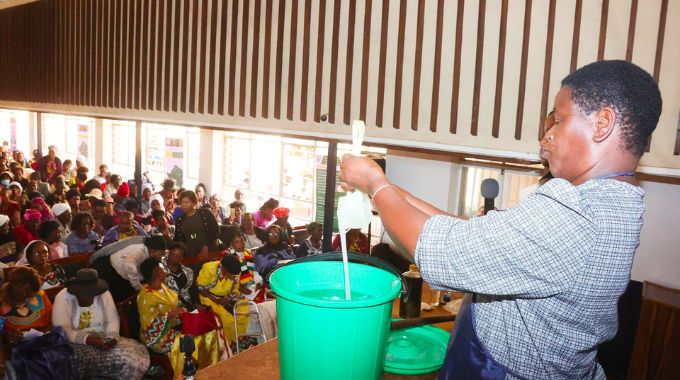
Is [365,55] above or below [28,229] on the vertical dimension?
above

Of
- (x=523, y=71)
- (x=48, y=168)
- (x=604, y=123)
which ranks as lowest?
(x=48, y=168)

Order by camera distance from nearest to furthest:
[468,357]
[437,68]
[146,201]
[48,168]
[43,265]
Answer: [468,357] → [437,68] → [43,265] → [146,201] → [48,168]

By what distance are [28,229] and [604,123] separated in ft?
18.8

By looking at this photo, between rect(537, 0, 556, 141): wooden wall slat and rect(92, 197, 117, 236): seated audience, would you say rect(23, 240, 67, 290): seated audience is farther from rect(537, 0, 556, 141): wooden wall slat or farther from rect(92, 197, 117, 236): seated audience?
rect(537, 0, 556, 141): wooden wall slat

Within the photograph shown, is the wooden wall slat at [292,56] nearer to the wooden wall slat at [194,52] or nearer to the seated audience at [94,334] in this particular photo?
the wooden wall slat at [194,52]

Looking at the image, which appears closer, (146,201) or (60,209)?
(60,209)

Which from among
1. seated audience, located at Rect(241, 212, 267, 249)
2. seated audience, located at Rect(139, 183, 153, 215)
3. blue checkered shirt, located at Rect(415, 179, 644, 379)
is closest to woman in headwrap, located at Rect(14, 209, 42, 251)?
seated audience, located at Rect(139, 183, 153, 215)

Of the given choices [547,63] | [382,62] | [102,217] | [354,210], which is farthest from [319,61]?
[102,217]

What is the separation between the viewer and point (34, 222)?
5.18 m

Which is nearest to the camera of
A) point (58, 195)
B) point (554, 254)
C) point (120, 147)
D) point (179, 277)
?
point (554, 254)

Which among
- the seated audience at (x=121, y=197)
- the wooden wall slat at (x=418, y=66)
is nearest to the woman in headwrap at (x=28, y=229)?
the seated audience at (x=121, y=197)

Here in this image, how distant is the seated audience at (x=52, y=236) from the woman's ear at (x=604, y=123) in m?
4.83

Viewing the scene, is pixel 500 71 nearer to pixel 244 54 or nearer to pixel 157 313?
pixel 244 54

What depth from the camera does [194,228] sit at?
521 cm
